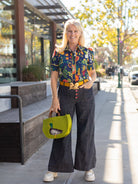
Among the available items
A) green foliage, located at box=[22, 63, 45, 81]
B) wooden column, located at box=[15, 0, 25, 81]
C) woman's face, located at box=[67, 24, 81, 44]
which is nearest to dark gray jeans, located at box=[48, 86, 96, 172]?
woman's face, located at box=[67, 24, 81, 44]

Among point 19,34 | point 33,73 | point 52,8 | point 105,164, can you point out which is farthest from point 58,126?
point 52,8

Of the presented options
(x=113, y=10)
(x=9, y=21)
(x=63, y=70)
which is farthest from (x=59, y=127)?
(x=113, y=10)

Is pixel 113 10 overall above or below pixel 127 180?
above

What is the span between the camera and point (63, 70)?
12.1ft

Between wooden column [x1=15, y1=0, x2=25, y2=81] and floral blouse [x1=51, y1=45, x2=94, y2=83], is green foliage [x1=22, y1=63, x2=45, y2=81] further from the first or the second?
floral blouse [x1=51, y1=45, x2=94, y2=83]

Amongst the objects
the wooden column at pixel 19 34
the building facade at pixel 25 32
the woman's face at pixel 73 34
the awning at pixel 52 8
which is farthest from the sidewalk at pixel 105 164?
the awning at pixel 52 8

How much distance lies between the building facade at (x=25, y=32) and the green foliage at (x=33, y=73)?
0.46m

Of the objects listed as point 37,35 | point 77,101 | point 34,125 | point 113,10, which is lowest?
point 34,125

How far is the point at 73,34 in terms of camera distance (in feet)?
12.1

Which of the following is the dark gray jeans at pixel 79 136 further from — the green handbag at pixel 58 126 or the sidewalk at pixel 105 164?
the sidewalk at pixel 105 164

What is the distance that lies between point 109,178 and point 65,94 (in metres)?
1.22

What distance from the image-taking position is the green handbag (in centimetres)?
368

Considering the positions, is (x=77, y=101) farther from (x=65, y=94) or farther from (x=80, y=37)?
(x=80, y=37)

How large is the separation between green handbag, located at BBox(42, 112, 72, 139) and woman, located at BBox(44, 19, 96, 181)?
4.2 inches
